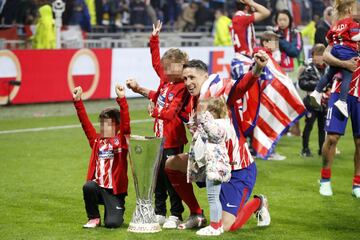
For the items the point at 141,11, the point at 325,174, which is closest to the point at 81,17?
the point at 141,11

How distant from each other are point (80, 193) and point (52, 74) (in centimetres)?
823

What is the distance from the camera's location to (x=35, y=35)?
69.6ft

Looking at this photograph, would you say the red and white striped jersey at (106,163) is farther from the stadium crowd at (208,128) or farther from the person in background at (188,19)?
the person in background at (188,19)

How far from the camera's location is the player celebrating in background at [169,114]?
907cm

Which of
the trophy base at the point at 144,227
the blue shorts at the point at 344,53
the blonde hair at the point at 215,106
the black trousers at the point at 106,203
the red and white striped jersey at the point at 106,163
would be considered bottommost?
the trophy base at the point at 144,227

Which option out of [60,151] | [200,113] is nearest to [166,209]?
[200,113]

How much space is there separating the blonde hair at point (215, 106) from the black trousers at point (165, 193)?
85cm

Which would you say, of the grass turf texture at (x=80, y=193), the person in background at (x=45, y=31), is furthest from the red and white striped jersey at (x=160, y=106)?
the person in background at (x=45, y=31)

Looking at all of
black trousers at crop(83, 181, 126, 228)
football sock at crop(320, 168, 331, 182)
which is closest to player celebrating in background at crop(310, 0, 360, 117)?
football sock at crop(320, 168, 331, 182)

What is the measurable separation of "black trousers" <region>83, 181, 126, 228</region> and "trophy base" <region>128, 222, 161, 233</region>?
23 cm

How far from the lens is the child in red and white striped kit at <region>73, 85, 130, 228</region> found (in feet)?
29.9

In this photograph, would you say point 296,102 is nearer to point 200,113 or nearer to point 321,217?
point 321,217

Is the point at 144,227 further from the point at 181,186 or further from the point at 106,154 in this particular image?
the point at 106,154

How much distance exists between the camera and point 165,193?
9.52m
